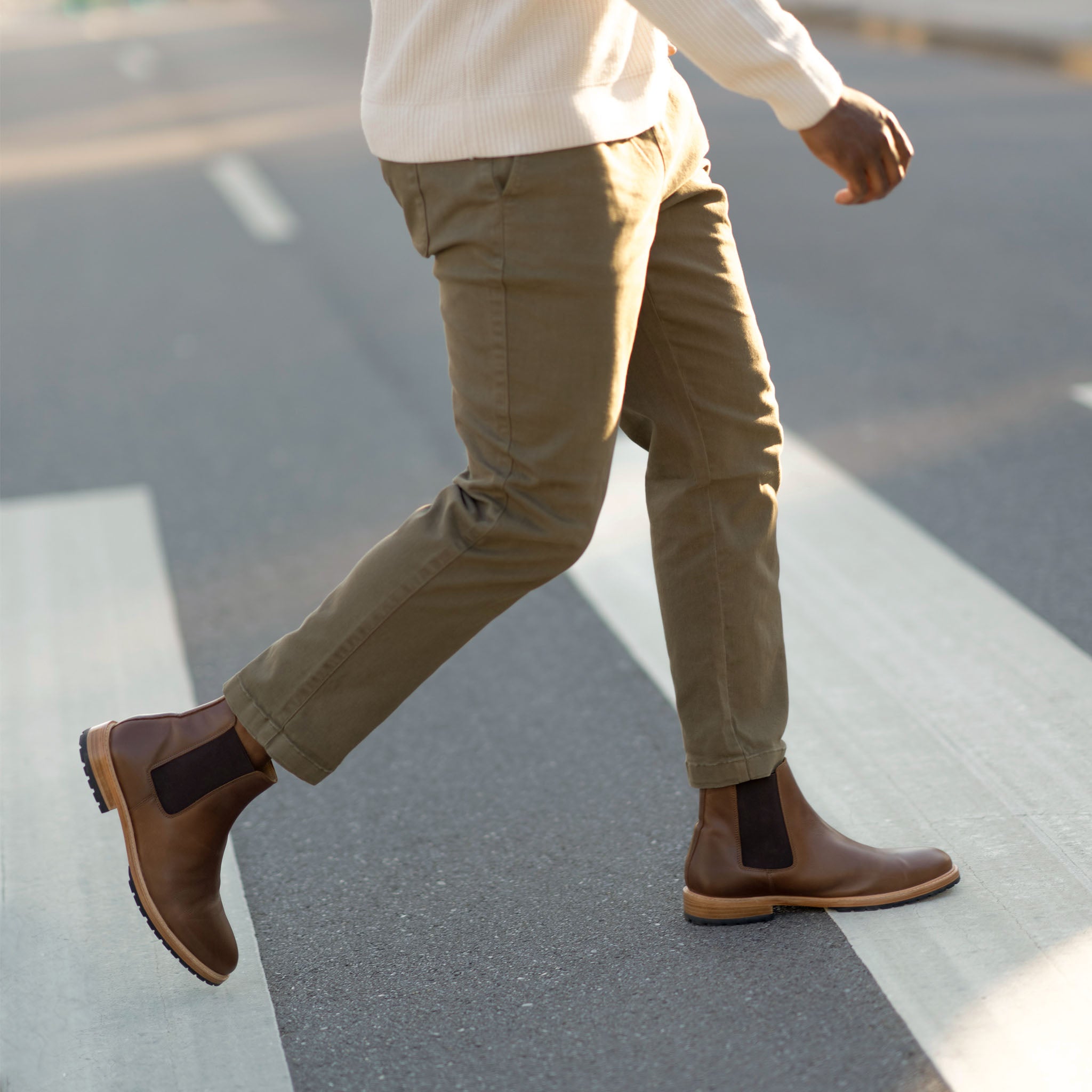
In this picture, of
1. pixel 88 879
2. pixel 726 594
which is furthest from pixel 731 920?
pixel 88 879

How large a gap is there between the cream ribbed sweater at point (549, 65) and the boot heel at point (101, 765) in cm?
91

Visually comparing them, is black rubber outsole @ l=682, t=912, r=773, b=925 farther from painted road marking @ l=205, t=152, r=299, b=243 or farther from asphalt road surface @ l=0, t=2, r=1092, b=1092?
painted road marking @ l=205, t=152, r=299, b=243

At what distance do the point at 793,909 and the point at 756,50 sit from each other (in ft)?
4.03

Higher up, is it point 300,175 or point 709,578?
point 709,578

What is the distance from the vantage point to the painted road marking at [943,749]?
→ 2057 mm

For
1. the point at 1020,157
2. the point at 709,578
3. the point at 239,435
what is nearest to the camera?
the point at 709,578

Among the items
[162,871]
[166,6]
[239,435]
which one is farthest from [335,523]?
[166,6]

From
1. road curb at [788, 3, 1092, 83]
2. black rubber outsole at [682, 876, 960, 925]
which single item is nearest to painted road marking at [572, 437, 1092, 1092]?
black rubber outsole at [682, 876, 960, 925]

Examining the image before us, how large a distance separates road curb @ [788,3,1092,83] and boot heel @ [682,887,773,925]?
10.5 meters

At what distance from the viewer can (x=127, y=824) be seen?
2174 millimetres

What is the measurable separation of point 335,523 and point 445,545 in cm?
225

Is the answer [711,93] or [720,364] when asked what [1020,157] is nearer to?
[711,93]

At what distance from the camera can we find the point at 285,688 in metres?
2.09

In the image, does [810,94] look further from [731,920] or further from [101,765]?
[101,765]
